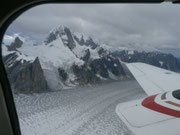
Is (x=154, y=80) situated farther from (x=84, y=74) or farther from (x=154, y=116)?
(x=84, y=74)

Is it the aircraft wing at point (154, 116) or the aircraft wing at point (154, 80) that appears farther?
the aircraft wing at point (154, 80)

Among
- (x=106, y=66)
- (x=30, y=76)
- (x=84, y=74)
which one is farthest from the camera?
(x=106, y=66)

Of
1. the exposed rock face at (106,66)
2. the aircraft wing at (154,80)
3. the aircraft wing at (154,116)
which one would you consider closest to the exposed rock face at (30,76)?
the aircraft wing at (154,116)

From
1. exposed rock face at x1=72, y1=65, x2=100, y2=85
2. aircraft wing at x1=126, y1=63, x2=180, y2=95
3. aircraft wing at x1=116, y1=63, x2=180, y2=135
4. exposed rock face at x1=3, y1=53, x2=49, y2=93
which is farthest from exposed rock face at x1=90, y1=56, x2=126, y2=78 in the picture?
aircraft wing at x1=116, y1=63, x2=180, y2=135

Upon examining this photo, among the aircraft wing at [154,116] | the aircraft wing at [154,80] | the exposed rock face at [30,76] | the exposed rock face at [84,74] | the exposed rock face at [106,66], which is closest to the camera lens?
the aircraft wing at [154,116]

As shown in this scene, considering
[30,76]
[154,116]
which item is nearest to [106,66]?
[30,76]

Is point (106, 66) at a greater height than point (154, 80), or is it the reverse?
point (154, 80)

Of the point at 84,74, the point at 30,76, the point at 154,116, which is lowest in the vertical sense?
the point at 84,74

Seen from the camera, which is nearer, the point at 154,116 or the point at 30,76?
the point at 154,116

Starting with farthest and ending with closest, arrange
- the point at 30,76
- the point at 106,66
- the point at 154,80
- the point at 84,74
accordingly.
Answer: the point at 106,66 → the point at 84,74 → the point at 30,76 → the point at 154,80

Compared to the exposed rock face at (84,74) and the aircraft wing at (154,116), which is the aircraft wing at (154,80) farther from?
the exposed rock face at (84,74)

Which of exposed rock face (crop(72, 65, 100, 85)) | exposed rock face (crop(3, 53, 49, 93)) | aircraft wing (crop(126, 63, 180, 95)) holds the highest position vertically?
exposed rock face (crop(3, 53, 49, 93))

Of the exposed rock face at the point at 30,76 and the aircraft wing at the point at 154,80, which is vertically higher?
the exposed rock face at the point at 30,76

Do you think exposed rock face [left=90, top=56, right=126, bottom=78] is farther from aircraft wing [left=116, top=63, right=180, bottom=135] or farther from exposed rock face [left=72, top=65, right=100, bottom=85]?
aircraft wing [left=116, top=63, right=180, bottom=135]
